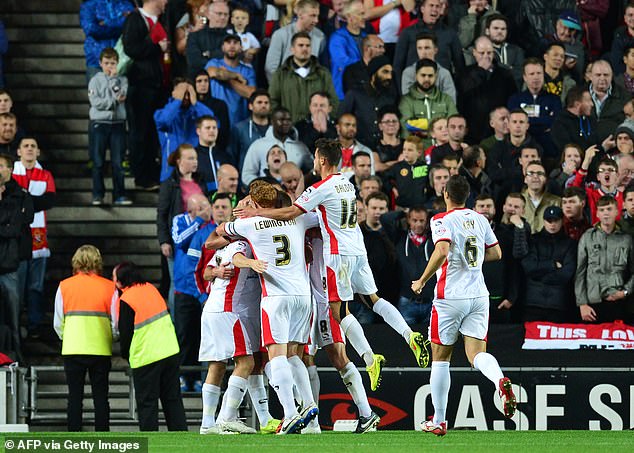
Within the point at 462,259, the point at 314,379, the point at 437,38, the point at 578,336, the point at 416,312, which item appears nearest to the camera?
the point at 462,259

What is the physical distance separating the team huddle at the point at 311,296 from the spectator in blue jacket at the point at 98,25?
6757 millimetres

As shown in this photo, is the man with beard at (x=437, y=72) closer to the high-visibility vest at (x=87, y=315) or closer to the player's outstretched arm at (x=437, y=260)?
the high-visibility vest at (x=87, y=315)

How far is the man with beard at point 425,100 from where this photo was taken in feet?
63.7

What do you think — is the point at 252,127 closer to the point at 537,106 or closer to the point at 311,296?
the point at 537,106

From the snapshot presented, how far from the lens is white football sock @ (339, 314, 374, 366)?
1398cm

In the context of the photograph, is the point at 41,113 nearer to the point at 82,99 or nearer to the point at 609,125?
the point at 82,99

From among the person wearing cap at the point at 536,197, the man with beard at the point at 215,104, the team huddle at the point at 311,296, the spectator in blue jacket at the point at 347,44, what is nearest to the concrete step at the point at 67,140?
the man with beard at the point at 215,104

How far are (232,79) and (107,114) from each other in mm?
1781

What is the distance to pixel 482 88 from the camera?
20.0m

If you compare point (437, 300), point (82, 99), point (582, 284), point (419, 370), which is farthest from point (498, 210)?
point (82, 99)

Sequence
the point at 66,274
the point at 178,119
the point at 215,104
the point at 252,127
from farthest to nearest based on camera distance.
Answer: the point at 66,274 < the point at 215,104 < the point at 252,127 < the point at 178,119

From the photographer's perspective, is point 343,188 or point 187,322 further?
point 187,322

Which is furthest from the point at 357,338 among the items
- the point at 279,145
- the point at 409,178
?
the point at 279,145

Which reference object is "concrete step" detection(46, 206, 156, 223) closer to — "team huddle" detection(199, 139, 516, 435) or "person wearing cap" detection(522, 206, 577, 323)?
"person wearing cap" detection(522, 206, 577, 323)
